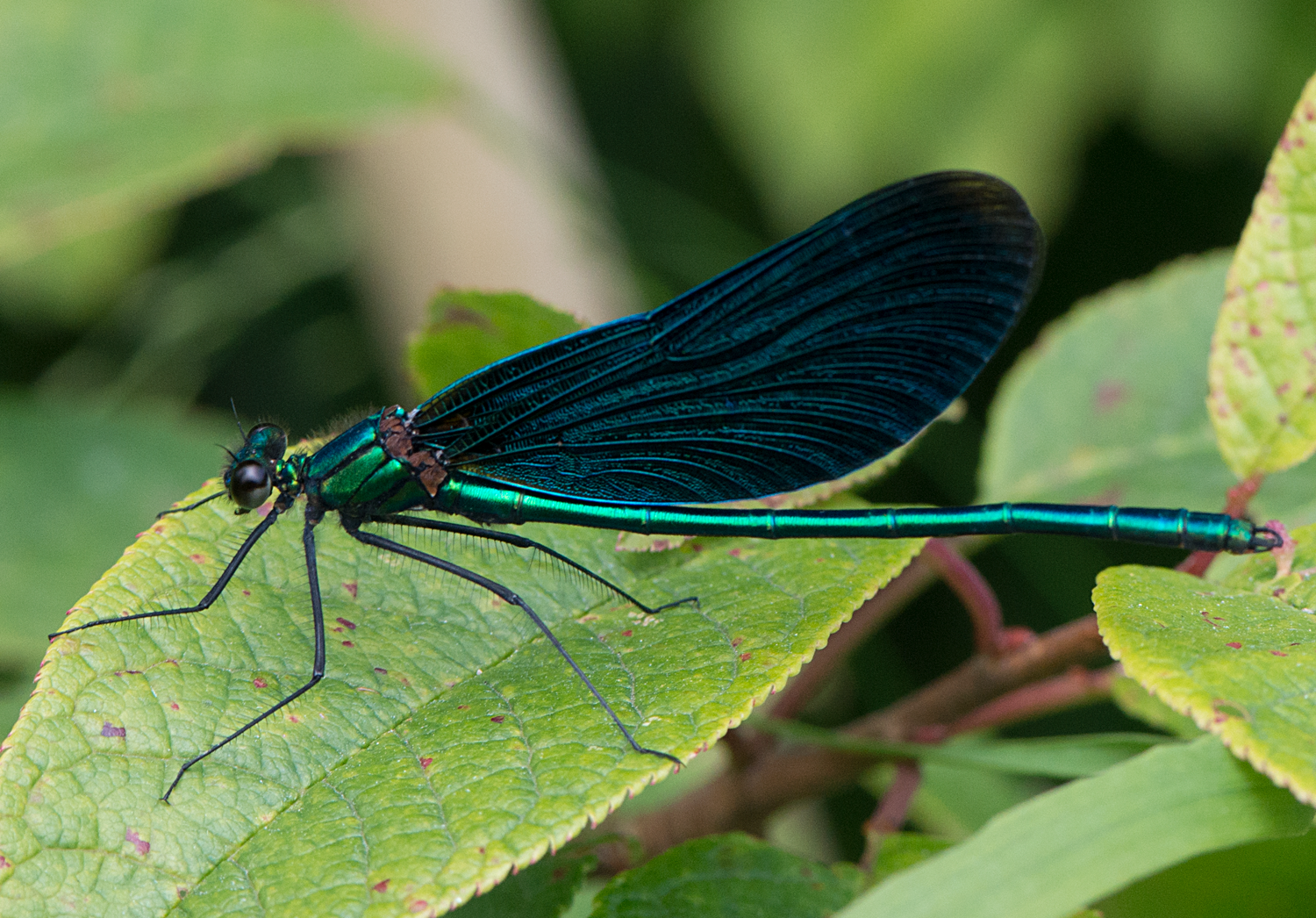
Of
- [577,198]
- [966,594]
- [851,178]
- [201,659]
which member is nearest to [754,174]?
[851,178]

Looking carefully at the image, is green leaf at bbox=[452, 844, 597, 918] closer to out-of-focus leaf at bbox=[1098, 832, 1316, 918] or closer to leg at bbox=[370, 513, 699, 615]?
leg at bbox=[370, 513, 699, 615]

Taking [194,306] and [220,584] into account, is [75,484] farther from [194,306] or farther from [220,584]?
[220,584]

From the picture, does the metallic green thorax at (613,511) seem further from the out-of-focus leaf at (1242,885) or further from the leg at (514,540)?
the out-of-focus leaf at (1242,885)

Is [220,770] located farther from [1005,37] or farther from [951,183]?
[1005,37]

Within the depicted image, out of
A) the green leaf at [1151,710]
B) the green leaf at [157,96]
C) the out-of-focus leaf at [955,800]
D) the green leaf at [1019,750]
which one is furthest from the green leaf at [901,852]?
the green leaf at [157,96]

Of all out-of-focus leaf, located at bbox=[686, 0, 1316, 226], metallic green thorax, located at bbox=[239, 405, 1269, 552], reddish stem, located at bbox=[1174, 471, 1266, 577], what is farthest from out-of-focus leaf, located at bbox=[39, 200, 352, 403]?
reddish stem, located at bbox=[1174, 471, 1266, 577]

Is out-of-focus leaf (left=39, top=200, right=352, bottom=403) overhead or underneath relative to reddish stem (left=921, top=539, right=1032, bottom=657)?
overhead
